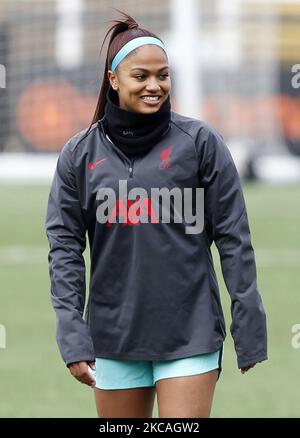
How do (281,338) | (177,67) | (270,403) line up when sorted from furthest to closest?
(177,67)
(281,338)
(270,403)

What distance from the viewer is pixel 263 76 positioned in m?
29.9

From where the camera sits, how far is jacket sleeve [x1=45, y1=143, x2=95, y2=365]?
180 inches

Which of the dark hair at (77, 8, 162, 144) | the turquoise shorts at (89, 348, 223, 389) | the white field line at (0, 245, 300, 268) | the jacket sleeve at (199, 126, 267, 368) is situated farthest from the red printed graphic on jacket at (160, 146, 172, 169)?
the white field line at (0, 245, 300, 268)

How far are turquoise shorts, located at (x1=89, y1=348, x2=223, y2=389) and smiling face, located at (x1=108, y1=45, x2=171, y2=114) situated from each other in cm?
93

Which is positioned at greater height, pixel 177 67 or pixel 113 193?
pixel 113 193

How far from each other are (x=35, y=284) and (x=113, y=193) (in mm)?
9113

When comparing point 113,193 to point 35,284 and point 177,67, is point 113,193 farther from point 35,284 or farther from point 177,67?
point 177,67

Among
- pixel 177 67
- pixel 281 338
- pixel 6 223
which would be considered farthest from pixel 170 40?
pixel 281 338

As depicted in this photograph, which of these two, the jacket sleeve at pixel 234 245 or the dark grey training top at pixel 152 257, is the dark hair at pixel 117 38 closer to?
the dark grey training top at pixel 152 257

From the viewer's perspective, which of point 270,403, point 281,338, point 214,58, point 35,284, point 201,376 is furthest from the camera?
point 214,58

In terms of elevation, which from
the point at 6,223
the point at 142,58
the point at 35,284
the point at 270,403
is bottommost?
the point at 6,223

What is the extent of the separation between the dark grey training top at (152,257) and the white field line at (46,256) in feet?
33.9

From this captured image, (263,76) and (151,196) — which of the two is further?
(263,76)

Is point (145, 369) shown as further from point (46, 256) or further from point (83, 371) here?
point (46, 256)
